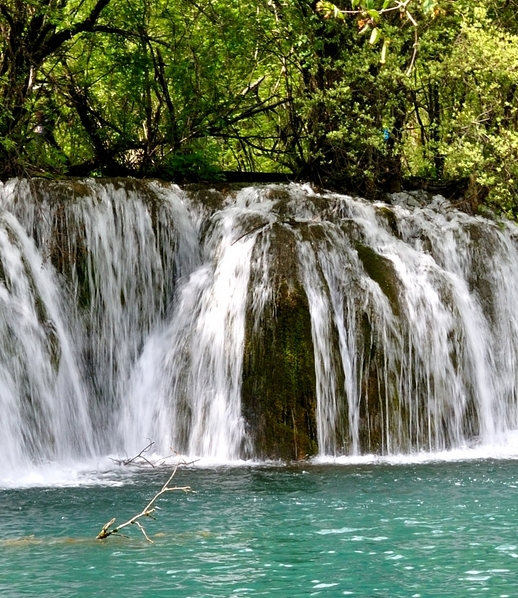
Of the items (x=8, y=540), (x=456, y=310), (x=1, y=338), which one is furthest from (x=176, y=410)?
(x=8, y=540)

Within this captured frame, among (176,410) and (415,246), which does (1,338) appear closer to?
(176,410)

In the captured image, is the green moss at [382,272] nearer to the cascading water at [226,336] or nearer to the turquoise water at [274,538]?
the cascading water at [226,336]

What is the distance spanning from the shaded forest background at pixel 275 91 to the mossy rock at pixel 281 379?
532cm

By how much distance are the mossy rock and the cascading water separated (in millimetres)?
16

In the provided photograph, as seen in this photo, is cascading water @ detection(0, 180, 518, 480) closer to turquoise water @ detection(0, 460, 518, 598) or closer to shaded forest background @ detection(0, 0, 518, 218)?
turquoise water @ detection(0, 460, 518, 598)

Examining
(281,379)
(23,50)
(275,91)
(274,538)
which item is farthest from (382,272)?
(275,91)

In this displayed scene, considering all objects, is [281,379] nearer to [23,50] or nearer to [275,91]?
[23,50]

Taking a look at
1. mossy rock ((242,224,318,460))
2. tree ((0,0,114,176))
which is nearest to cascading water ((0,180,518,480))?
mossy rock ((242,224,318,460))

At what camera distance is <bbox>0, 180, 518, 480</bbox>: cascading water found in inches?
453

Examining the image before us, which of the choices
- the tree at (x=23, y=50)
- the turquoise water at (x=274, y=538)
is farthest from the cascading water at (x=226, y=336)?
the tree at (x=23, y=50)

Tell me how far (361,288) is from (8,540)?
6.35 meters

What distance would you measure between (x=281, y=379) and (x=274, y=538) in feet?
14.4

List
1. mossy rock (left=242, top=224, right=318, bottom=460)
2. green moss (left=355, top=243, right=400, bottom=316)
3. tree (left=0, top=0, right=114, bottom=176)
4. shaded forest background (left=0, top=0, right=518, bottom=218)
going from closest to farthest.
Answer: mossy rock (left=242, top=224, right=318, bottom=460), green moss (left=355, top=243, right=400, bottom=316), tree (left=0, top=0, right=114, bottom=176), shaded forest background (left=0, top=0, right=518, bottom=218)

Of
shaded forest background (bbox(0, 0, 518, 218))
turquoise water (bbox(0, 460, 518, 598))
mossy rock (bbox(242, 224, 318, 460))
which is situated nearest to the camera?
turquoise water (bbox(0, 460, 518, 598))
